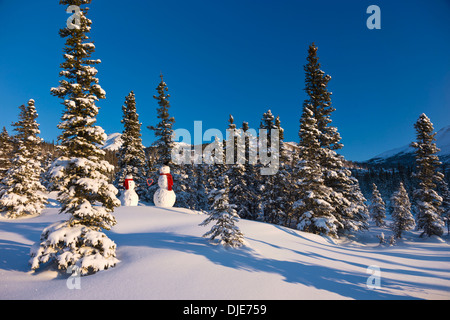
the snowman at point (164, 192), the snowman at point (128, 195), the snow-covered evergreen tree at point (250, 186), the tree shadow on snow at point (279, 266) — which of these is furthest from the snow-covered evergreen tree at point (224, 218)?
the snow-covered evergreen tree at point (250, 186)

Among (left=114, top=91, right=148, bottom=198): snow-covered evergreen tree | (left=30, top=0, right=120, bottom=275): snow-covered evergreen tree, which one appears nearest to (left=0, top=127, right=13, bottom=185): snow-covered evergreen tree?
(left=114, top=91, right=148, bottom=198): snow-covered evergreen tree

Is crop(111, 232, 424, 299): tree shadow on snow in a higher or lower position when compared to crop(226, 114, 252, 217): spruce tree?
lower

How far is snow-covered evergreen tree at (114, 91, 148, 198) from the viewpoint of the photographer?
2881 cm

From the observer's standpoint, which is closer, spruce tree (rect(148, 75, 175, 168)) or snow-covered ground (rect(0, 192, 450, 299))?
snow-covered ground (rect(0, 192, 450, 299))

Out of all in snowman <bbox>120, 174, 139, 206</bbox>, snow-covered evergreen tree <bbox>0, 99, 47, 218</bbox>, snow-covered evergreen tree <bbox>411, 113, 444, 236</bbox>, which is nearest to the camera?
snow-covered evergreen tree <bbox>0, 99, 47, 218</bbox>

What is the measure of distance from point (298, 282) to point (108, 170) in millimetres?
8088

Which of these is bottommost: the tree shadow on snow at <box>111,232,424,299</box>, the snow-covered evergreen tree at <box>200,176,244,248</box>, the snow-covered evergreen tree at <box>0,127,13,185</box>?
the tree shadow on snow at <box>111,232,424,299</box>

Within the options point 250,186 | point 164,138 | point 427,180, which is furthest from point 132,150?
point 427,180

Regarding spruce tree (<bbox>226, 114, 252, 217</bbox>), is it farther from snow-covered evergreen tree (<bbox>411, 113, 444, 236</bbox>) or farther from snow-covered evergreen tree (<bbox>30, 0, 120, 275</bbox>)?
snow-covered evergreen tree (<bbox>30, 0, 120, 275</bbox>)

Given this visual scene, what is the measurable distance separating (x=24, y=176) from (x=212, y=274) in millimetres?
20919

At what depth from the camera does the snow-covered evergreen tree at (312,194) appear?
19.1m

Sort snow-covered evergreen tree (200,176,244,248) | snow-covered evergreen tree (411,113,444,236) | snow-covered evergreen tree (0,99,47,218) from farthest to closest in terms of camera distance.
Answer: snow-covered evergreen tree (411,113,444,236), snow-covered evergreen tree (0,99,47,218), snow-covered evergreen tree (200,176,244,248)

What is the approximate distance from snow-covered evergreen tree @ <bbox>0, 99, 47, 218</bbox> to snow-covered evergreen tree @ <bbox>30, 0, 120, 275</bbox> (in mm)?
13766
